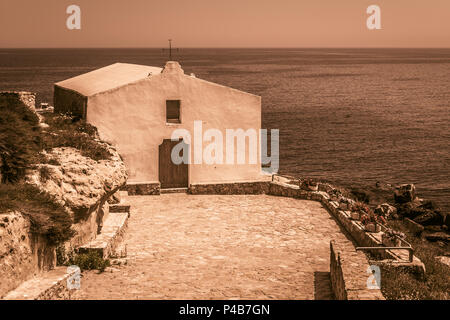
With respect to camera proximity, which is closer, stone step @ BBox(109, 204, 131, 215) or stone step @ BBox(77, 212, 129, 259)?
stone step @ BBox(77, 212, 129, 259)

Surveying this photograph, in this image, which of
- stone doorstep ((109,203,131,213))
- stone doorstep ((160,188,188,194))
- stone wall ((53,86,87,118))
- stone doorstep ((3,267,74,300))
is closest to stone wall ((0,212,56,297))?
stone doorstep ((3,267,74,300))

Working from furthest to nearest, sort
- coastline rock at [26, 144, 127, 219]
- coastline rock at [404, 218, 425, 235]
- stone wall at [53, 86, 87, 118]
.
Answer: coastline rock at [404, 218, 425, 235] < stone wall at [53, 86, 87, 118] < coastline rock at [26, 144, 127, 219]

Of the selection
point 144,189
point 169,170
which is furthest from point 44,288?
point 169,170

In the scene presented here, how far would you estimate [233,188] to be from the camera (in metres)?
25.3

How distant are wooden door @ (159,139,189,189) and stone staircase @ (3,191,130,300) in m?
3.33

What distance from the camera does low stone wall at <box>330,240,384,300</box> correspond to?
9.87m

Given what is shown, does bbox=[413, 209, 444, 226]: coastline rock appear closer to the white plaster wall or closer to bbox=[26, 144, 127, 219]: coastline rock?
the white plaster wall

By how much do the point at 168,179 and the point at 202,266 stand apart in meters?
11.5

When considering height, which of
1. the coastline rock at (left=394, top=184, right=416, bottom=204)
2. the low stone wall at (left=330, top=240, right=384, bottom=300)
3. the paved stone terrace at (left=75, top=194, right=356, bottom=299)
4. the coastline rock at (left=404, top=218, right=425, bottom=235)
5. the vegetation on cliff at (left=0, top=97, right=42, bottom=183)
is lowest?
the coastline rock at (left=404, top=218, right=425, bottom=235)

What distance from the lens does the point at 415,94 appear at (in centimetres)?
11881

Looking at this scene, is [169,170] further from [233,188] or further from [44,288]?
[44,288]
